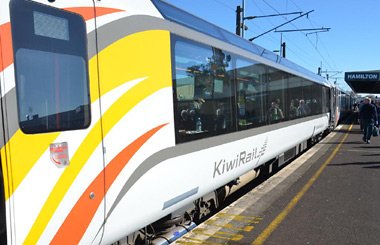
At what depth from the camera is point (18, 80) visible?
7.70ft

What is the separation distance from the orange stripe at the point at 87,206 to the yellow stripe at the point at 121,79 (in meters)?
0.17

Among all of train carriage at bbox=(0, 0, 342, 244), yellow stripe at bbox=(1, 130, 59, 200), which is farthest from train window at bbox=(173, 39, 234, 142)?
yellow stripe at bbox=(1, 130, 59, 200)

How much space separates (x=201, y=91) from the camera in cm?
475

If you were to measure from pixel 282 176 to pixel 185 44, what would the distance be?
5.25 m

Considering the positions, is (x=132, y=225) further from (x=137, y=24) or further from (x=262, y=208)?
(x=262, y=208)

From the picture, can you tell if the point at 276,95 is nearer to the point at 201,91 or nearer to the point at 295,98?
the point at 295,98

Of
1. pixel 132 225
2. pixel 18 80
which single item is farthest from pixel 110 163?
pixel 18 80

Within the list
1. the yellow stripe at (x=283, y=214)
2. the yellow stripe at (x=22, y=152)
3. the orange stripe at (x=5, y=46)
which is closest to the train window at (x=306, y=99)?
the yellow stripe at (x=283, y=214)

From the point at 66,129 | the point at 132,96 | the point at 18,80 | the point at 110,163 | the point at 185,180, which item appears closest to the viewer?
the point at 18,80

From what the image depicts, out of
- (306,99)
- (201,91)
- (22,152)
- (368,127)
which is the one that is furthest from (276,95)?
(368,127)

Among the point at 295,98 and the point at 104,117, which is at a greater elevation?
the point at 295,98

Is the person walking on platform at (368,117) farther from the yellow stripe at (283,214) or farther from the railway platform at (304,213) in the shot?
the yellow stripe at (283,214)

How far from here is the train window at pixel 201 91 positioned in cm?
419

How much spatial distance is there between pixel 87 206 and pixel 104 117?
660mm
